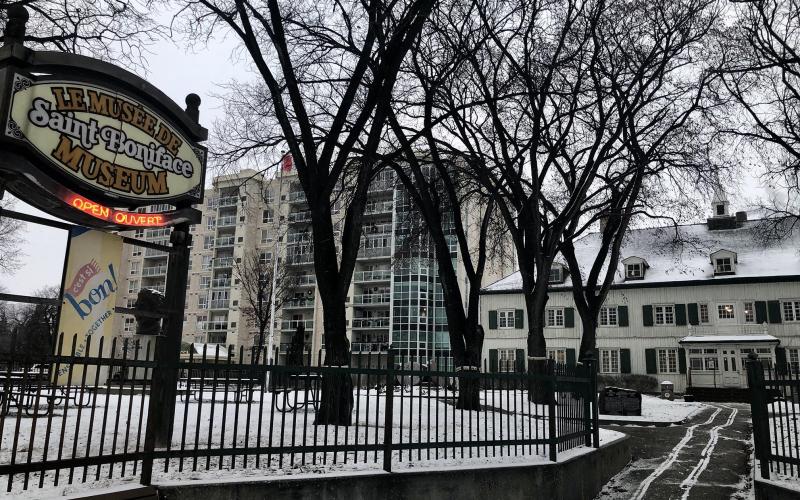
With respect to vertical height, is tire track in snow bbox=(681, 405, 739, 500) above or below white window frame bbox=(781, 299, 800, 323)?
below

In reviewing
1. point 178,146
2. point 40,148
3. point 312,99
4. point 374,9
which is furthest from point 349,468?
point 312,99

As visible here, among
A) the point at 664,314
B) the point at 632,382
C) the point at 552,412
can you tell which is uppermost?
the point at 664,314

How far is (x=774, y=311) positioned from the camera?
131ft

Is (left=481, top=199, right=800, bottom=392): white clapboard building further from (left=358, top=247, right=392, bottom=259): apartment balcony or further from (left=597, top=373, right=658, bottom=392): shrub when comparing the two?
(left=358, top=247, right=392, bottom=259): apartment balcony

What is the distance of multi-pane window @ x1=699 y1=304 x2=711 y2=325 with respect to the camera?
4169 cm

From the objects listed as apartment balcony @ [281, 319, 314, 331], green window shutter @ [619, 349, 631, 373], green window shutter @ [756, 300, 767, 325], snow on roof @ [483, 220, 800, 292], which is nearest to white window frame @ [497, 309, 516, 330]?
snow on roof @ [483, 220, 800, 292]

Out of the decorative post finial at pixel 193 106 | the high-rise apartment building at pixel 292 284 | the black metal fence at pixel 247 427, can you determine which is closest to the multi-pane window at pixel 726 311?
the high-rise apartment building at pixel 292 284

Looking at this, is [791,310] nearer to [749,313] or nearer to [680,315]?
[749,313]

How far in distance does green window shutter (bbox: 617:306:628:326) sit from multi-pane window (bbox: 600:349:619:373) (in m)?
2.01

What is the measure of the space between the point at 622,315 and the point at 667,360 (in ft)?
13.7

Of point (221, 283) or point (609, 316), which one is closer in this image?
point (609, 316)

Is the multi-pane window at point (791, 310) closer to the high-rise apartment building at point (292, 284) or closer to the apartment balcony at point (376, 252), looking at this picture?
the high-rise apartment building at point (292, 284)

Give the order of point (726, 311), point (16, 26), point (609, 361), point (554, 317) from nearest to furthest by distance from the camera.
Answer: point (16, 26) < point (726, 311) < point (609, 361) < point (554, 317)

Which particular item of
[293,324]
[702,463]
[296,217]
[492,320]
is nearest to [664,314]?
[492,320]
